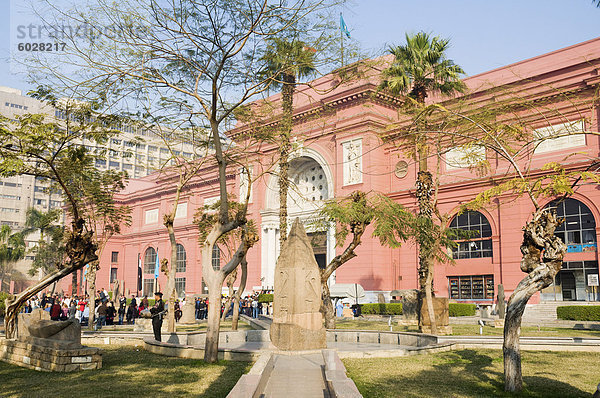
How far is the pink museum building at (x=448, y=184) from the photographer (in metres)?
25.9

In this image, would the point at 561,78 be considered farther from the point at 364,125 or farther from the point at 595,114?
the point at 364,125

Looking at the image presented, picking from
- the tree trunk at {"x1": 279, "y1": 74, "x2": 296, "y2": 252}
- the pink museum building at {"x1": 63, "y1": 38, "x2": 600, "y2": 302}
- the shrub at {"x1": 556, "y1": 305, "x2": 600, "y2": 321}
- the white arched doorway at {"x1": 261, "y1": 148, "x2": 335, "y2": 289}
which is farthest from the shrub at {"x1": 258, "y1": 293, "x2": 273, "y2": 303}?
the shrub at {"x1": 556, "y1": 305, "x2": 600, "y2": 321}

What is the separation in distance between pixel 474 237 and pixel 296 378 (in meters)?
23.1

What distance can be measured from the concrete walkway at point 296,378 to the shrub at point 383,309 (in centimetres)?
1896

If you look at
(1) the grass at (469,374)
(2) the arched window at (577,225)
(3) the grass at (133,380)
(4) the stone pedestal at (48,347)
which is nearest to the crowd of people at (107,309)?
(4) the stone pedestal at (48,347)

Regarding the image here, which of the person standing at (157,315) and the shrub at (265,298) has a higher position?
the person standing at (157,315)

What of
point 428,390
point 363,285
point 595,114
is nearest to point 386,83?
point 595,114

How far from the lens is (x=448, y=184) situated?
101 feet

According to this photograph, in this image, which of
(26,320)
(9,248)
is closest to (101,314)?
(26,320)

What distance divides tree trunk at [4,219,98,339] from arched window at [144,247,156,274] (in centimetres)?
4360

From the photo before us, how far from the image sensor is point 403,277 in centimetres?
3216

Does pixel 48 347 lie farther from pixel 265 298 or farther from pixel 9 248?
pixel 9 248

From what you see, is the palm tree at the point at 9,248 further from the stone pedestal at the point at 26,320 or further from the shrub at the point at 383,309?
the stone pedestal at the point at 26,320

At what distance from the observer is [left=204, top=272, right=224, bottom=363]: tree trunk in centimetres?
1107
